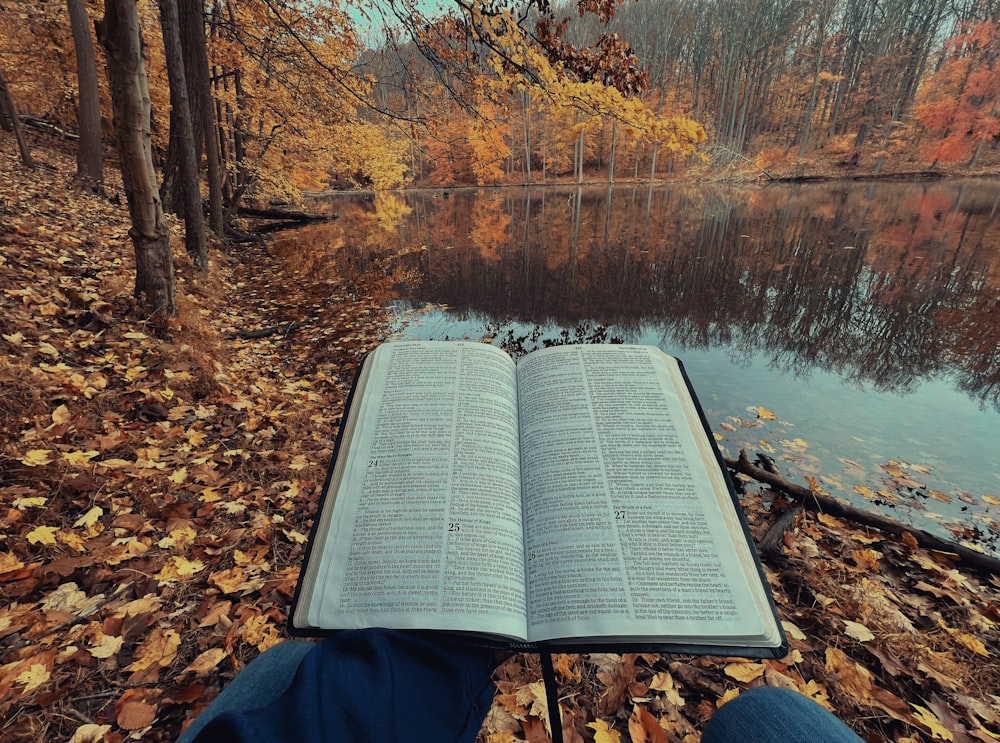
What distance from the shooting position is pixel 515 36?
397 cm

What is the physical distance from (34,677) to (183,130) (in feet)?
27.3

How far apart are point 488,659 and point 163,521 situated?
2166mm

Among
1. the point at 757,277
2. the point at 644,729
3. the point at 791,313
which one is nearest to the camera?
the point at 644,729

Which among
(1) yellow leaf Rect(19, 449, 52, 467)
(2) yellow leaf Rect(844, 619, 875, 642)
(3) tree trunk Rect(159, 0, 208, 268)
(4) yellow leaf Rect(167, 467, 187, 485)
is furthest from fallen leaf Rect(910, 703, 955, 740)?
(3) tree trunk Rect(159, 0, 208, 268)

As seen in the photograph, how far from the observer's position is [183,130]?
718cm

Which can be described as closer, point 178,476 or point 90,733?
point 90,733

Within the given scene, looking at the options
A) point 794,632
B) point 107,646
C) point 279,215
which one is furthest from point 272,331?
point 279,215

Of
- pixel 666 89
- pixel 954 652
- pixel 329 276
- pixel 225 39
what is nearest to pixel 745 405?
pixel 954 652

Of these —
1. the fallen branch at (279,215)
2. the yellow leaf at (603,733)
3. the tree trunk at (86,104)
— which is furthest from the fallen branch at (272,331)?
the fallen branch at (279,215)

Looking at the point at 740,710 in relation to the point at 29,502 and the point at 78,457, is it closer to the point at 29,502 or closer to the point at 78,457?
the point at 29,502

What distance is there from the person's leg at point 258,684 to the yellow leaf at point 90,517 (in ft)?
5.69

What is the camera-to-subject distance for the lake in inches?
152

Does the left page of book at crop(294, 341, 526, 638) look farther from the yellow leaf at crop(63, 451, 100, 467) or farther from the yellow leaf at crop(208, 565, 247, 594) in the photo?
the yellow leaf at crop(63, 451, 100, 467)

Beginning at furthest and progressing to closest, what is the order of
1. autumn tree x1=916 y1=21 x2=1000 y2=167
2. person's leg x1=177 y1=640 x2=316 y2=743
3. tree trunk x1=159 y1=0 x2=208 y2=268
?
autumn tree x1=916 y1=21 x2=1000 y2=167
tree trunk x1=159 y1=0 x2=208 y2=268
person's leg x1=177 y1=640 x2=316 y2=743
